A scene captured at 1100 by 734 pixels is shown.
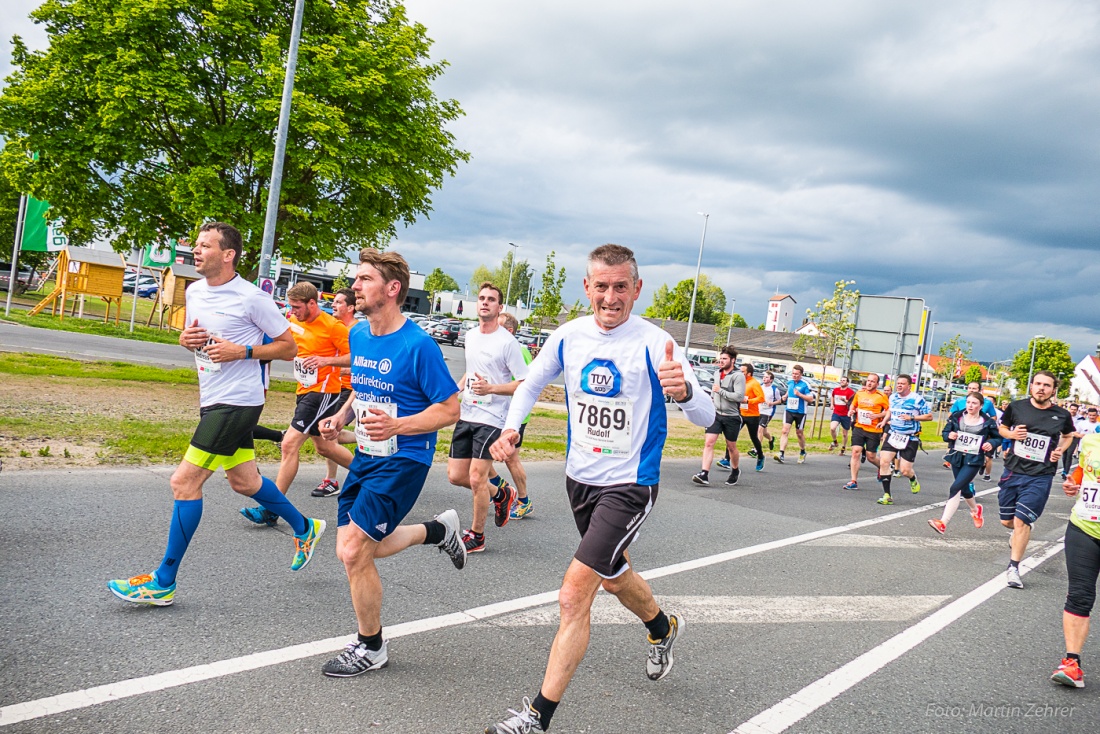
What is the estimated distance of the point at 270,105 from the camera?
A: 1474 centimetres

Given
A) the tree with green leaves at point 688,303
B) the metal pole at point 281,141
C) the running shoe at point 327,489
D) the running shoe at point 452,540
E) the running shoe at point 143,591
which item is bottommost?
the running shoe at point 327,489

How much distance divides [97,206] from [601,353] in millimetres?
15666

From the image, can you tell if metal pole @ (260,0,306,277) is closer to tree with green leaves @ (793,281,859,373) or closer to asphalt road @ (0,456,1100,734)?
asphalt road @ (0,456,1100,734)

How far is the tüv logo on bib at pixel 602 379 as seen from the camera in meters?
3.61

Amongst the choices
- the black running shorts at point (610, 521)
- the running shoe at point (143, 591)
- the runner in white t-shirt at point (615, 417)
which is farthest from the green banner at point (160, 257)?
the black running shorts at point (610, 521)

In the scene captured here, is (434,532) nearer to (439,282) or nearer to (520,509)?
(520,509)

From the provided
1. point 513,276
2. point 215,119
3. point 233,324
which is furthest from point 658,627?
point 513,276

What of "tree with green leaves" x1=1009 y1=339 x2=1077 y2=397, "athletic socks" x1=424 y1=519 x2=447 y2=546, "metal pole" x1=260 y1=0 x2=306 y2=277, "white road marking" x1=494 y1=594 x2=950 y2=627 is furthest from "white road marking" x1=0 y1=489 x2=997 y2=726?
"tree with green leaves" x1=1009 y1=339 x2=1077 y2=397

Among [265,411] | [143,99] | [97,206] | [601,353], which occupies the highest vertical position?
[143,99]

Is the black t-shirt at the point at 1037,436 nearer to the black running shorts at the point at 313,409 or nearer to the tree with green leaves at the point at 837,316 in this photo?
the black running shorts at the point at 313,409

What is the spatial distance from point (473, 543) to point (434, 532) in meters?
1.83

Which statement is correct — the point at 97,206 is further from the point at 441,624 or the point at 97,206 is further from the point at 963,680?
the point at 963,680

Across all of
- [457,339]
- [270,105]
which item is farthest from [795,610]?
[457,339]

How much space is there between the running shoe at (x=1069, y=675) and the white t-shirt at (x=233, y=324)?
16.6 feet
